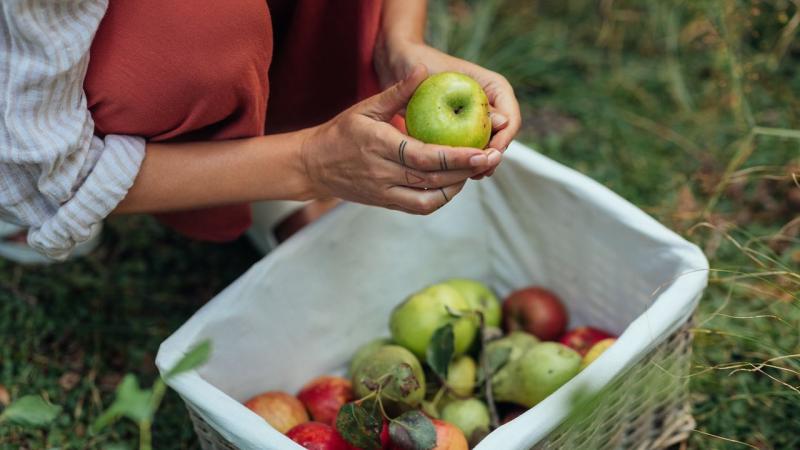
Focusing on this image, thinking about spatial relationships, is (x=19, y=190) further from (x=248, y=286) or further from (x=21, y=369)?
(x=21, y=369)

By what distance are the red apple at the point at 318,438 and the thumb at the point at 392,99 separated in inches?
18.0

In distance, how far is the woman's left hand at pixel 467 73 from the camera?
120cm

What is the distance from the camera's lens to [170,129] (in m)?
1.22

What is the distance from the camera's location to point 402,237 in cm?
157

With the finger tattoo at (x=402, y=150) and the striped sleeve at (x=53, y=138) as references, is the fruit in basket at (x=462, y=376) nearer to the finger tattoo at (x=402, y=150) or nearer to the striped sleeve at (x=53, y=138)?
the finger tattoo at (x=402, y=150)

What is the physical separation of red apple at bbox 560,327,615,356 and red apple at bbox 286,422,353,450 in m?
0.45

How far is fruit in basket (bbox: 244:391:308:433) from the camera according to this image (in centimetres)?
133

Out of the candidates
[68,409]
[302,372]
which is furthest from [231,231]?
[68,409]

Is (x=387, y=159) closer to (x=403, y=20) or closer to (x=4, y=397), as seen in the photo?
(x=403, y=20)

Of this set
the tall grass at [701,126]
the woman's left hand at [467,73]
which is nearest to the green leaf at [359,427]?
the woman's left hand at [467,73]

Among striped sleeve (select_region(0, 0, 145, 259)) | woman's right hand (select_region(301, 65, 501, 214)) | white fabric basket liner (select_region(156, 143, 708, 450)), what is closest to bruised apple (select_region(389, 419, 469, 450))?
white fabric basket liner (select_region(156, 143, 708, 450))

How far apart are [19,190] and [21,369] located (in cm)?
54

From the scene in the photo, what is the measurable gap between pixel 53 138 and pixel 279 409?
53 centimetres

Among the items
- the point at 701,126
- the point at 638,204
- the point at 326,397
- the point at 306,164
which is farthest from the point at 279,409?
the point at 701,126
